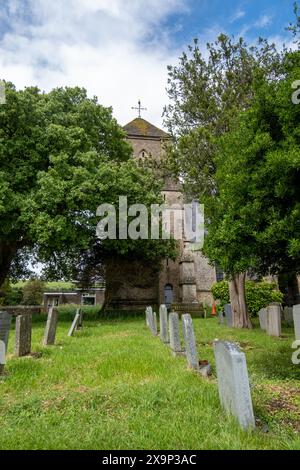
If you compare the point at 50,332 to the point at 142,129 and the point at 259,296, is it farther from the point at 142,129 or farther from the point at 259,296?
the point at 142,129

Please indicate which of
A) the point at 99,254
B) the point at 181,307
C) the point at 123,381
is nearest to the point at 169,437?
the point at 123,381

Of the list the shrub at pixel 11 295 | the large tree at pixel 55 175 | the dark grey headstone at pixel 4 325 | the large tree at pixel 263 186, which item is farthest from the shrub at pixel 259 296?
the shrub at pixel 11 295

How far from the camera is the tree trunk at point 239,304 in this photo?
16861 mm

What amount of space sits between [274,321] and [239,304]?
4.03 metres

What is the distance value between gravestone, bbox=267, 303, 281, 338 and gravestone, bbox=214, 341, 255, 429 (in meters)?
9.34

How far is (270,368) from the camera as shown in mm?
7445

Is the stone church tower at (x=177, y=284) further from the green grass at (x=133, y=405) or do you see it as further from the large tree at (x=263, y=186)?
the large tree at (x=263, y=186)

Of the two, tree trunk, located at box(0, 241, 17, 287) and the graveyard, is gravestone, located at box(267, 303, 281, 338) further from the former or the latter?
tree trunk, located at box(0, 241, 17, 287)

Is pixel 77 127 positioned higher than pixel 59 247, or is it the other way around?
pixel 77 127

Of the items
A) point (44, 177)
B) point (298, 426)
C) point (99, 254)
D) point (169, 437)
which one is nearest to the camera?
point (169, 437)

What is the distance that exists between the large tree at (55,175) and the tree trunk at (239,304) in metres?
6.29

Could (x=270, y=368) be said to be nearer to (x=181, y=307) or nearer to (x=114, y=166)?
(x=114, y=166)
